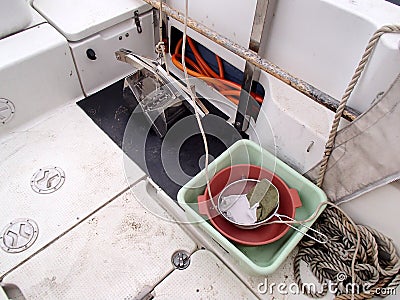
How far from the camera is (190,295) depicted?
3.42ft

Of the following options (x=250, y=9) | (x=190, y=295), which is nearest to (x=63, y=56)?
(x=250, y=9)

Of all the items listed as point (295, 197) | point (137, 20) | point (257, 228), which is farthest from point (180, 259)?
point (137, 20)

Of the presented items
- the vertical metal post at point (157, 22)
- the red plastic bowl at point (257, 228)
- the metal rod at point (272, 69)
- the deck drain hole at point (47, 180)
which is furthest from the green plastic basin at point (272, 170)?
the vertical metal post at point (157, 22)

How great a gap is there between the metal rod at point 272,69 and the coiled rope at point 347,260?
0.34 meters

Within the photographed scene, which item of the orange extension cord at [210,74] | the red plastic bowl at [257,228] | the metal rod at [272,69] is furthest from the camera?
the orange extension cord at [210,74]

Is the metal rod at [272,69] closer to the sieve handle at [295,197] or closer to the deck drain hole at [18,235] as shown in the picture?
the sieve handle at [295,197]

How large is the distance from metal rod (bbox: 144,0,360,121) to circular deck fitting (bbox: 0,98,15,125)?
662 mm

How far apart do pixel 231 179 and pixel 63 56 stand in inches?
30.9

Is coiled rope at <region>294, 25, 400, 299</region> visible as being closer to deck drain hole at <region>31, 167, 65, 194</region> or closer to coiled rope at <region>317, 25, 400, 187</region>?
coiled rope at <region>317, 25, 400, 187</region>

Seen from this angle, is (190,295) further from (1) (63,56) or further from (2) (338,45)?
(1) (63,56)

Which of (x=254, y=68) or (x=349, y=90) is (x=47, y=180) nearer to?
(x=254, y=68)

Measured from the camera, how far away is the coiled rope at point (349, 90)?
0.79m

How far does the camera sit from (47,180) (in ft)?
4.10

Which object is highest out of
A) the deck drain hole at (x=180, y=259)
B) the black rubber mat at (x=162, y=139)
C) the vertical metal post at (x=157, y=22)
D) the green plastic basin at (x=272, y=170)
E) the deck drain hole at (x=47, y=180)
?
the vertical metal post at (x=157, y=22)
